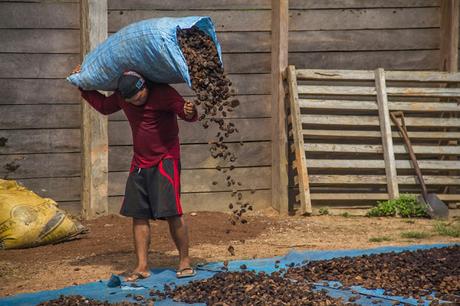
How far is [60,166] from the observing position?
8.53 m

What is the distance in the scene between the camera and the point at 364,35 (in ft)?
30.7

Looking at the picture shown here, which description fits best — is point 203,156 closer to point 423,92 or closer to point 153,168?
point 423,92

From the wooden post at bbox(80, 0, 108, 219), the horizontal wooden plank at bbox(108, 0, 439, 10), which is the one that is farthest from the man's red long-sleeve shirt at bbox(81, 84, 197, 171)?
the horizontal wooden plank at bbox(108, 0, 439, 10)

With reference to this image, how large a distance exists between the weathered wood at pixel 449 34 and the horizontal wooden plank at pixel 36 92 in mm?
4130

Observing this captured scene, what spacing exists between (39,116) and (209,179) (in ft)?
6.24

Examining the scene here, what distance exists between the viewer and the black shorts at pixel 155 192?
589 centimetres

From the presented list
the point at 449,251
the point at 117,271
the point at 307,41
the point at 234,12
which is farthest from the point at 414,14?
the point at 117,271

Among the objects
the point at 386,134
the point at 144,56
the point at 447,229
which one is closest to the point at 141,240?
the point at 144,56

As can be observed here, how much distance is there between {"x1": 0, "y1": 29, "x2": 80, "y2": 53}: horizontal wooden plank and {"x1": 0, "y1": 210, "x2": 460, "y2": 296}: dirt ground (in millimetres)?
1794

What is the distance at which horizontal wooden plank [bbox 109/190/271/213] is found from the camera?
29.2 ft

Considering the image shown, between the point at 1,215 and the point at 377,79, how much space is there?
4.35 m

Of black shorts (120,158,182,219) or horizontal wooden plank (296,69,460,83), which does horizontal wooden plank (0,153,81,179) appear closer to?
horizontal wooden plank (296,69,460,83)

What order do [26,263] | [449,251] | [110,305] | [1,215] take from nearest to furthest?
1. [110,305]
2. [449,251]
3. [26,263]
4. [1,215]

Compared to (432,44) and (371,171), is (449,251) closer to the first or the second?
(371,171)
